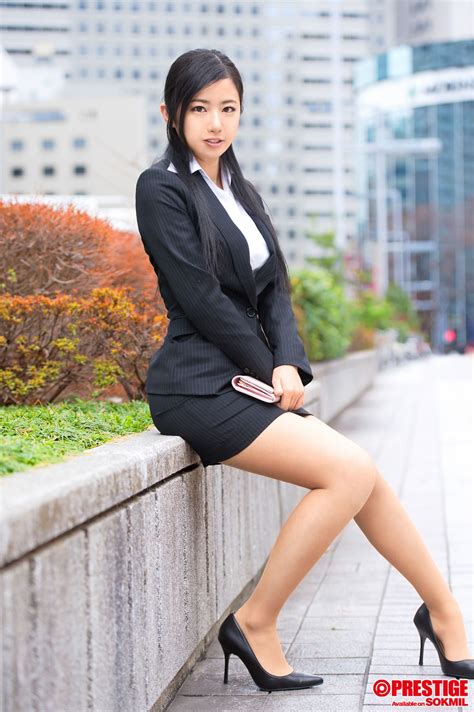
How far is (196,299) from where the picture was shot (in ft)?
13.2

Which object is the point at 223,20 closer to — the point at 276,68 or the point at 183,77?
the point at 276,68

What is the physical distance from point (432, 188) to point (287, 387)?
88.9 meters

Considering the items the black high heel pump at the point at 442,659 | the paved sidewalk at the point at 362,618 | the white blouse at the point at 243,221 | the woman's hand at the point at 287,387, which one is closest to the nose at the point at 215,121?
the white blouse at the point at 243,221

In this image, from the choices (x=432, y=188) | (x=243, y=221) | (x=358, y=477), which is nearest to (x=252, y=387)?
(x=358, y=477)

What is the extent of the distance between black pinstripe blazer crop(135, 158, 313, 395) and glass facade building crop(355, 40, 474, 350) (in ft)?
263

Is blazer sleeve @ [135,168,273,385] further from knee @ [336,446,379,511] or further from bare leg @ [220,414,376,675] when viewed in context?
knee @ [336,446,379,511]

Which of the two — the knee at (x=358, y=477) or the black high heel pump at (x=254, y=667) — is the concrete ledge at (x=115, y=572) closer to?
the black high heel pump at (x=254, y=667)

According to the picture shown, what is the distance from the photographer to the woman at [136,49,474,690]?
3979mm

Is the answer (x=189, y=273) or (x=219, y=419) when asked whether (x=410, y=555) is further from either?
(x=189, y=273)

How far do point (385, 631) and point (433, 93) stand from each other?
92.9 m

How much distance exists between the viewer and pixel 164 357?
4.12 m

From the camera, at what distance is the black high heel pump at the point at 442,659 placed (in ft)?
13.8

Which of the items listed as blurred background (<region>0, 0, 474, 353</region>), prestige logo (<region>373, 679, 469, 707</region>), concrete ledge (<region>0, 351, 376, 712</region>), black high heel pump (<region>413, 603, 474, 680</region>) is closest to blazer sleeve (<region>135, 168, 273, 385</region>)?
concrete ledge (<region>0, 351, 376, 712</region>)

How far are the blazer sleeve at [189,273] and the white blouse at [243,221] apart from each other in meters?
0.19
